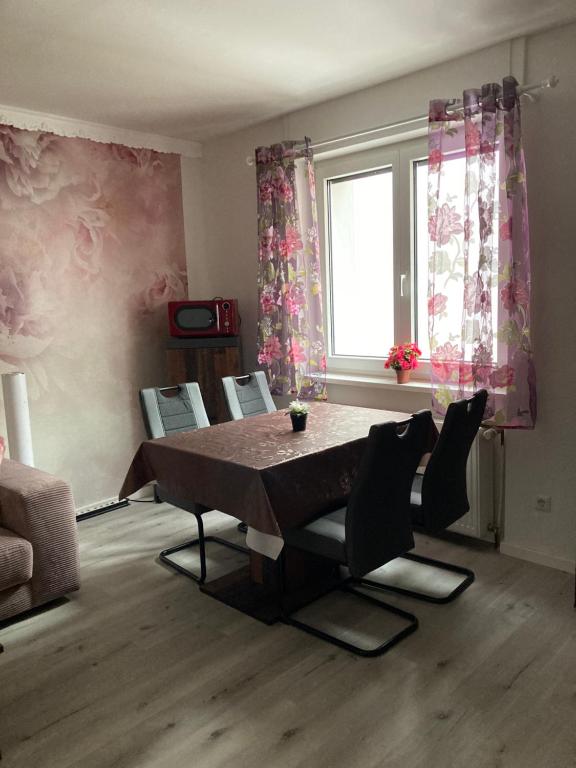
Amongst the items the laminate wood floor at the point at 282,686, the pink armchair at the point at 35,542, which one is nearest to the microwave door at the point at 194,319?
the pink armchair at the point at 35,542

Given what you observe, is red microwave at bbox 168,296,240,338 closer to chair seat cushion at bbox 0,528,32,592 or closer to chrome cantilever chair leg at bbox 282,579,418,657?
chair seat cushion at bbox 0,528,32,592

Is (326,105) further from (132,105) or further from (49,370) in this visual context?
(49,370)

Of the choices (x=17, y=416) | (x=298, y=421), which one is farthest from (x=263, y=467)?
(x=17, y=416)

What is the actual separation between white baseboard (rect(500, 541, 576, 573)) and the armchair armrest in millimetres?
2202

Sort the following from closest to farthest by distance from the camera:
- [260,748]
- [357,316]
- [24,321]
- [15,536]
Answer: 1. [260,748]
2. [15,536]
3. [24,321]
4. [357,316]

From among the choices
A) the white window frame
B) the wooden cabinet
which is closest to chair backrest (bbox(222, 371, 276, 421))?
the wooden cabinet

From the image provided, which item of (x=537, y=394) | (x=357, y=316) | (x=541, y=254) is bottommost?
(x=537, y=394)

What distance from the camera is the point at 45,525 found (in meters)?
2.87

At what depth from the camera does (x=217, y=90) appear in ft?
11.8

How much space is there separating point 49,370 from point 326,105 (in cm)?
246

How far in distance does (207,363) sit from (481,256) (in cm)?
205

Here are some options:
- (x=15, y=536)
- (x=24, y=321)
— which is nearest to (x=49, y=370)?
(x=24, y=321)

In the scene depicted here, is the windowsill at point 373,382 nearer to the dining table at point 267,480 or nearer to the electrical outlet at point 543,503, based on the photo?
the dining table at point 267,480

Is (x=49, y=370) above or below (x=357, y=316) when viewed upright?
below
